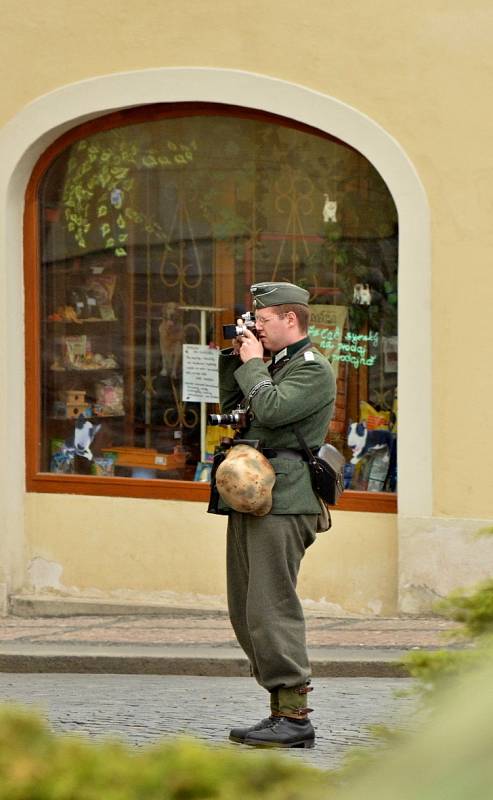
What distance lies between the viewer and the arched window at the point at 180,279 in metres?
9.45

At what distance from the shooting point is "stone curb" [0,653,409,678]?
7605 millimetres

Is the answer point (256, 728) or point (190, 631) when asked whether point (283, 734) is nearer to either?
point (256, 728)

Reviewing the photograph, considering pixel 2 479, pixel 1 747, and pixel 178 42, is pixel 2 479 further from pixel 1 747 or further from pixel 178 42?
pixel 1 747

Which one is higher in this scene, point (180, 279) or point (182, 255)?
point (182, 255)

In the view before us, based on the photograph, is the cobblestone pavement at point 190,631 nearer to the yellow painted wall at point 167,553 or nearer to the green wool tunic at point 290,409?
the yellow painted wall at point 167,553

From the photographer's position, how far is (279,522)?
5.45 metres

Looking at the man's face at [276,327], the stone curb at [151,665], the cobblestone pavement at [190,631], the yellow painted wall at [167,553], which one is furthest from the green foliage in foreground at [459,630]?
the yellow painted wall at [167,553]

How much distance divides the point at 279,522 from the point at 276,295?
2.96 ft

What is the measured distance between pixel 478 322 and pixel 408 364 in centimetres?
52

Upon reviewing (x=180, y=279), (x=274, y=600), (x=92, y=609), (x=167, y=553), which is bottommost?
(x=92, y=609)

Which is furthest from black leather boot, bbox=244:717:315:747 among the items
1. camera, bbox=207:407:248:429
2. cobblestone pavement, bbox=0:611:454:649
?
cobblestone pavement, bbox=0:611:454:649

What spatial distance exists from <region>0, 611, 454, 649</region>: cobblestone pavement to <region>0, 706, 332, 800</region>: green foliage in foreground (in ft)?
22.3

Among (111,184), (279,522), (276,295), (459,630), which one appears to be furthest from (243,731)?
(111,184)

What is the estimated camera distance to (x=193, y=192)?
9.88 meters
